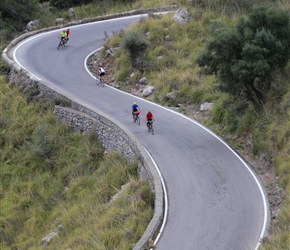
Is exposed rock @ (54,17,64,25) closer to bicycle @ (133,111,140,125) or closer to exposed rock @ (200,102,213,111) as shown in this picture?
bicycle @ (133,111,140,125)

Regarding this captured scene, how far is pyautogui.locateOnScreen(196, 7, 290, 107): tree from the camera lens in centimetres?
2042

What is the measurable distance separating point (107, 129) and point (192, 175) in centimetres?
573

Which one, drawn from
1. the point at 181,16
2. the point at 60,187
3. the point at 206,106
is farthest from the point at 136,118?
the point at 181,16

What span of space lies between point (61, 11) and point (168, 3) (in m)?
8.69

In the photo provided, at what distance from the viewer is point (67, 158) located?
23.8 meters

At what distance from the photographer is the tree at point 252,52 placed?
2042 cm

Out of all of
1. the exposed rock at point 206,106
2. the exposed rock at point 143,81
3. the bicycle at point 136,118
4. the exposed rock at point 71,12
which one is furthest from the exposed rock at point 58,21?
the exposed rock at point 206,106

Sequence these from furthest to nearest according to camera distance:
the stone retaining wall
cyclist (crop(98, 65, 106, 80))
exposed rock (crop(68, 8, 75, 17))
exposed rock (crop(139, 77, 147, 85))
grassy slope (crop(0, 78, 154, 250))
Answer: exposed rock (crop(68, 8, 75, 17))
cyclist (crop(98, 65, 106, 80))
exposed rock (crop(139, 77, 147, 85))
the stone retaining wall
grassy slope (crop(0, 78, 154, 250))

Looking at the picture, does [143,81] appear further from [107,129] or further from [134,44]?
[107,129]

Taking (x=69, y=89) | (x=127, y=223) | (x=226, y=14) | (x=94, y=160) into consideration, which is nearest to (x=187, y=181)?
(x=127, y=223)

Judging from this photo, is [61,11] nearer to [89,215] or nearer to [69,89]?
[69,89]

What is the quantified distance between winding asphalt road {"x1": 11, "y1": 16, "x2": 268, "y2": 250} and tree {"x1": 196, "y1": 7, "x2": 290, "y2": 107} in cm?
249

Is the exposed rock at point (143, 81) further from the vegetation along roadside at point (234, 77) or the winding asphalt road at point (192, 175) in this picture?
the winding asphalt road at point (192, 175)

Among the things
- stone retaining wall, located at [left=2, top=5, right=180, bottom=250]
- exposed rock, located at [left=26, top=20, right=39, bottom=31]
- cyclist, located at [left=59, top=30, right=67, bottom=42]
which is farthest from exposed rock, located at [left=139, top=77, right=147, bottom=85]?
exposed rock, located at [left=26, top=20, right=39, bottom=31]
